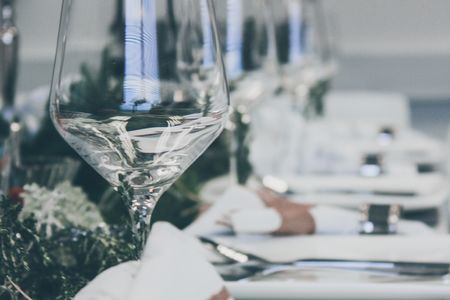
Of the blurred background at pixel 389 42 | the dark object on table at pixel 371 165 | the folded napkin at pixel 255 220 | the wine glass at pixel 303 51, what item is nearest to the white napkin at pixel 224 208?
the folded napkin at pixel 255 220

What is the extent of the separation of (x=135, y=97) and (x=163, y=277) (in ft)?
0.43

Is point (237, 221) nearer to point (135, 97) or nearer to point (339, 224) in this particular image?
point (339, 224)

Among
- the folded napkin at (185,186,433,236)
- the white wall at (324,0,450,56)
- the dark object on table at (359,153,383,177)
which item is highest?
the white wall at (324,0,450,56)

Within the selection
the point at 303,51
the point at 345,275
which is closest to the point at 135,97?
the point at 345,275

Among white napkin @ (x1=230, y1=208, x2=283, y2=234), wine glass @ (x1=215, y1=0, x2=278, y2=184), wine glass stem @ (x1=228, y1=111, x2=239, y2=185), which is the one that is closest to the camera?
white napkin @ (x1=230, y1=208, x2=283, y2=234)

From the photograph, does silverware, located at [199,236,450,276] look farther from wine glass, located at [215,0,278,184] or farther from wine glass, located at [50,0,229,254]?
wine glass, located at [215,0,278,184]

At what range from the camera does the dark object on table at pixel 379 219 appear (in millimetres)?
882

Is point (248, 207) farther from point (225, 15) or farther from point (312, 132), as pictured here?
point (312, 132)

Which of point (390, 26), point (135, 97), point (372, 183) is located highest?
point (390, 26)

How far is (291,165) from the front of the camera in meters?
1.46

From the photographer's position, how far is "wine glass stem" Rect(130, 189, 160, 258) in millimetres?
580

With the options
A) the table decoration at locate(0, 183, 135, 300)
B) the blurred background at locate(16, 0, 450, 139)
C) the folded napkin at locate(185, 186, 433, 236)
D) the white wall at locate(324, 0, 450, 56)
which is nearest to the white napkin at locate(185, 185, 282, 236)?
the folded napkin at locate(185, 186, 433, 236)

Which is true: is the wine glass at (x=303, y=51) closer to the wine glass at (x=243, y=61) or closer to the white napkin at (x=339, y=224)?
the wine glass at (x=243, y=61)

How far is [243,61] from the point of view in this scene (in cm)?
112
